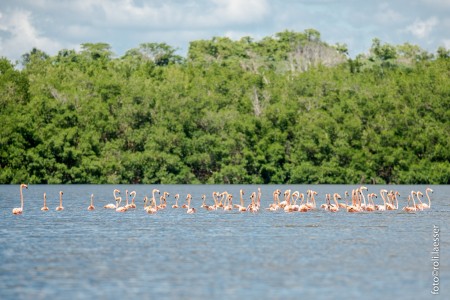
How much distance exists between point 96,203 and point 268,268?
133 ft

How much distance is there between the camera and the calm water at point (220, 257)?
2769 cm

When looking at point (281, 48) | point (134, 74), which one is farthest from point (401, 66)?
point (134, 74)

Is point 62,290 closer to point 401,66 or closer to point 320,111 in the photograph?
point 320,111

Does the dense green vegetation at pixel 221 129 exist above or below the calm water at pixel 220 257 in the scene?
above

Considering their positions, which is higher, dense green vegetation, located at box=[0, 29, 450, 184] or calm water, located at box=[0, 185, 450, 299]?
dense green vegetation, located at box=[0, 29, 450, 184]

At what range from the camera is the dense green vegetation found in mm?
121625

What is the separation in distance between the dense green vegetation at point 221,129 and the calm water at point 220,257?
6748cm

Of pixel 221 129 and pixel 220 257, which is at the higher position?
pixel 221 129

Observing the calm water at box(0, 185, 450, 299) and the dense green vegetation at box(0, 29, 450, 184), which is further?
the dense green vegetation at box(0, 29, 450, 184)

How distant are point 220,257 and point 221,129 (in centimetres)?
9466

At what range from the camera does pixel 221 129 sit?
129 meters

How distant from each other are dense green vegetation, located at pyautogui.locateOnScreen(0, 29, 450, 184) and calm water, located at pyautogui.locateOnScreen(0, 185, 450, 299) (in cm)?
6748

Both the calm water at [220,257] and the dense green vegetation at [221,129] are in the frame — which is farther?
the dense green vegetation at [221,129]

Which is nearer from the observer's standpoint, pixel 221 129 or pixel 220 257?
pixel 220 257
